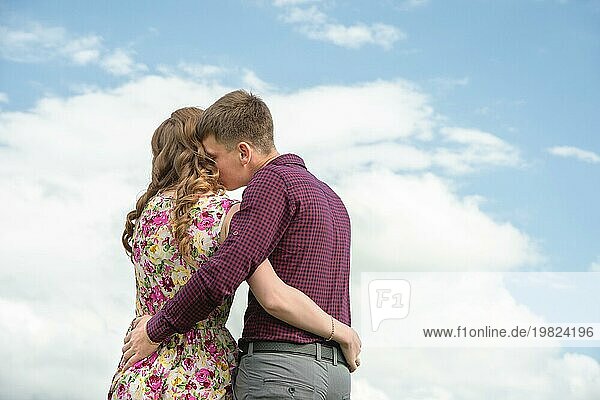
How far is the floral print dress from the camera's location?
2.15m

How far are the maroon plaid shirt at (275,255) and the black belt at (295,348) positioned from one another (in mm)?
16

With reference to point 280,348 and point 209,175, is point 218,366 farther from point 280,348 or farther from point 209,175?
point 209,175

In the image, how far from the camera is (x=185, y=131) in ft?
7.31

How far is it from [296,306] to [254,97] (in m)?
0.53

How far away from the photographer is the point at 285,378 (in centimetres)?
203

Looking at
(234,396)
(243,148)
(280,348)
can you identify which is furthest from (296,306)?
(243,148)

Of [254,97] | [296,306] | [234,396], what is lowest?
[234,396]

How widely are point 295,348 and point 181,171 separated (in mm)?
513

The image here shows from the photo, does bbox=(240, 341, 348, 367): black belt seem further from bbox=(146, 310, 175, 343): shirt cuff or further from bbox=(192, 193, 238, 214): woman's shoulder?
bbox=(192, 193, 238, 214): woman's shoulder

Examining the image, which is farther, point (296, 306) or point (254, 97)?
point (254, 97)

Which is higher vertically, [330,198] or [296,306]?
Result: [330,198]

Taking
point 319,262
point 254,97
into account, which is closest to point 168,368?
point 319,262

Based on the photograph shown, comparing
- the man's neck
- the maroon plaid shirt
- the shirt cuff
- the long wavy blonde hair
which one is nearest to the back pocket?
the maroon plaid shirt

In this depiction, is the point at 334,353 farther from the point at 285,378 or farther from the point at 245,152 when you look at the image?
the point at 245,152
